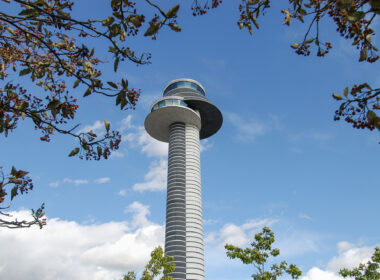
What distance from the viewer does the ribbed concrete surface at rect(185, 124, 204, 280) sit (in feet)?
237

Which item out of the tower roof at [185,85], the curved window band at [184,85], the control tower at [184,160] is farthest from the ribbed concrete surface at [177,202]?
the tower roof at [185,85]

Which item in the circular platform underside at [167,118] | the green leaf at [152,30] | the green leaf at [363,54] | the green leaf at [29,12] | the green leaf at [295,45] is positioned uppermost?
the circular platform underside at [167,118]

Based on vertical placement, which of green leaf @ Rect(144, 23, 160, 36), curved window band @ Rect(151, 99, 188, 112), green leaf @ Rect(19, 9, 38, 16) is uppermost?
curved window band @ Rect(151, 99, 188, 112)

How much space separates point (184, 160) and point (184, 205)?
13054 millimetres

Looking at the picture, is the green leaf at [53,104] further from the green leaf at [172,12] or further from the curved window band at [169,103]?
the curved window band at [169,103]

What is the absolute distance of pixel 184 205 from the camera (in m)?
79.8

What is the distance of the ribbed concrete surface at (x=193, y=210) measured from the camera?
237ft

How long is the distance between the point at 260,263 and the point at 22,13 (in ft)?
85.6

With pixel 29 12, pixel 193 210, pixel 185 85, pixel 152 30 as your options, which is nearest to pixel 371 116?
pixel 152 30

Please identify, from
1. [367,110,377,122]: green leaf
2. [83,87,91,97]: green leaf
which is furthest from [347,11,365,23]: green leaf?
[83,87,91,97]: green leaf

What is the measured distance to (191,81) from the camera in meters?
102

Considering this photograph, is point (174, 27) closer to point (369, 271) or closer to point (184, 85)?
point (369, 271)

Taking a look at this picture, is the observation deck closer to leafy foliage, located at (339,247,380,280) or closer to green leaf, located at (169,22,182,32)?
leafy foliage, located at (339,247,380,280)

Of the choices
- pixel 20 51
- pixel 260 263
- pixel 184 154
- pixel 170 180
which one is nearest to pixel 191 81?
pixel 184 154
